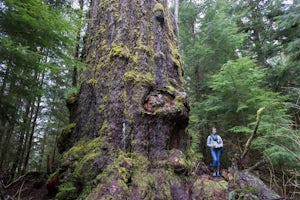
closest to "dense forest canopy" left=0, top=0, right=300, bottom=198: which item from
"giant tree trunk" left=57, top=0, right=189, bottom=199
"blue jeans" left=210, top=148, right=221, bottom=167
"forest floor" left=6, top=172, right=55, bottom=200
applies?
"giant tree trunk" left=57, top=0, right=189, bottom=199

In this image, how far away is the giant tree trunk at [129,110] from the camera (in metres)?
2.96

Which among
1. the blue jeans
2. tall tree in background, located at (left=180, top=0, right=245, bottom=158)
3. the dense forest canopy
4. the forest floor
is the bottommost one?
the forest floor

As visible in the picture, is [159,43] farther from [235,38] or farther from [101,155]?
[235,38]

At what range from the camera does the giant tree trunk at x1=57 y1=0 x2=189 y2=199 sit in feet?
9.71

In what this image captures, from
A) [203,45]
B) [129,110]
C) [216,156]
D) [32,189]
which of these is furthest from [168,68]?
[203,45]

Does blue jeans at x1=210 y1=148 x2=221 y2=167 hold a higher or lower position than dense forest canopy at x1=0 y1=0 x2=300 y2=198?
lower

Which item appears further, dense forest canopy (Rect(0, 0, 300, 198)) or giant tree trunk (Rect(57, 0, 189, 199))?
dense forest canopy (Rect(0, 0, 300, 198))

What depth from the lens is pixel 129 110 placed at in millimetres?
3361

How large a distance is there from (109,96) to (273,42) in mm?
9956

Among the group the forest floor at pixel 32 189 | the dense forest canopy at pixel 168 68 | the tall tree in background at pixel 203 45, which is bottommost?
the forest floor at pixel 32 189

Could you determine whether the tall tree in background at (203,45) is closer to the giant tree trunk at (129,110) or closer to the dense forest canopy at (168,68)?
the dense forest canopy at (168,68)

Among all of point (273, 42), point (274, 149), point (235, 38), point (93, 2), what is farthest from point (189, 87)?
point (93, 2)

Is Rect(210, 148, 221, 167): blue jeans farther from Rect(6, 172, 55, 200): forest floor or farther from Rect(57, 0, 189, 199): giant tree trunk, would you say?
Rect(6, 172, 55, 200): forest floor

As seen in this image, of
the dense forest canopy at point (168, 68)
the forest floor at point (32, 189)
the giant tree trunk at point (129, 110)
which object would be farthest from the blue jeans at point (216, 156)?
the forest floor at point (32, 189)
